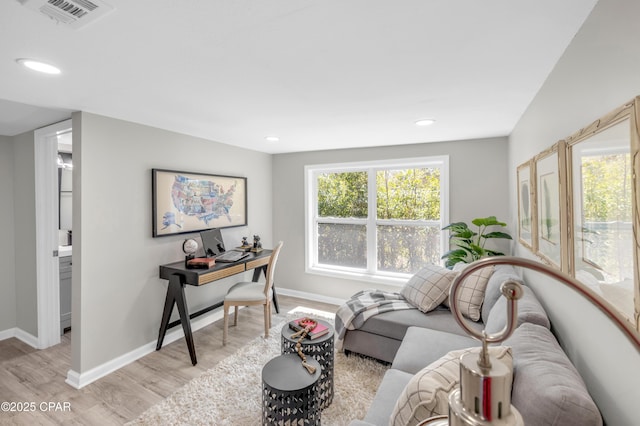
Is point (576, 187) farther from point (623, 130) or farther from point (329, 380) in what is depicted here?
point (329, 380)

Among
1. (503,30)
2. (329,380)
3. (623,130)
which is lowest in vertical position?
(329,380)

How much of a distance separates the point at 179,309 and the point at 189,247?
25.0 inches

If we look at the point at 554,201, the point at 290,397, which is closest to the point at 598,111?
the point at 554,201

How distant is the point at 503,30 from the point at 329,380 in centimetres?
230

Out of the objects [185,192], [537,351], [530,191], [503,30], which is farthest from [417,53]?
[185,192]

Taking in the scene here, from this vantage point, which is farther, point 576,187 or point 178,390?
point 178,390

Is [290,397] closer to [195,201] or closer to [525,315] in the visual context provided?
[525,315]

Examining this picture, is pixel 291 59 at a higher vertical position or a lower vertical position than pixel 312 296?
higher

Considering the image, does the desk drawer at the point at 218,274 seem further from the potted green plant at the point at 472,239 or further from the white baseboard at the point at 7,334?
the white baseboard at the point at 7,334

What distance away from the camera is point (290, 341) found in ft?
7.13

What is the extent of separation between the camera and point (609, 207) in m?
1.02

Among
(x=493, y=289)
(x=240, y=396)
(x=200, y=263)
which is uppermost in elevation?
(x=200, y=263)

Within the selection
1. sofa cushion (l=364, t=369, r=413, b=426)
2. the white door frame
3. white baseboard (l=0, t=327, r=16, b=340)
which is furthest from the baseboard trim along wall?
sofa cushion (l=364, t=369, r=413, b=426)

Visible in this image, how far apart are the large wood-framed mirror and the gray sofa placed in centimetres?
31
